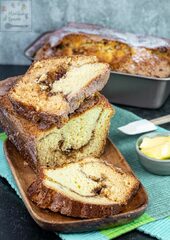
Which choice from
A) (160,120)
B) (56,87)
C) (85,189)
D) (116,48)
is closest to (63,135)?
(56,87)

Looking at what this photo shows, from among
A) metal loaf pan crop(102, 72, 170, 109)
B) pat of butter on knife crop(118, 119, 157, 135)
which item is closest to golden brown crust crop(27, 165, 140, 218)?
pat of butter on knife crop(118, 119, 157, 135)

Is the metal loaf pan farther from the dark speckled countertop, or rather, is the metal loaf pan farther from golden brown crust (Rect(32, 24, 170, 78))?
the dark speckled countertop

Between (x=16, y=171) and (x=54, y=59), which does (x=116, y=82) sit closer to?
(x=54, y=59)

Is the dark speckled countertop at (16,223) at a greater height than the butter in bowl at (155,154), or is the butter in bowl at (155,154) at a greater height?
the butter in bowl at (155,154)

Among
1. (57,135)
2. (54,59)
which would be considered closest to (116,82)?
(54,59)

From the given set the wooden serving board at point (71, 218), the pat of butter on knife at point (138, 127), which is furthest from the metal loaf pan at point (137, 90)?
the wooden serving board at point (71, 218)

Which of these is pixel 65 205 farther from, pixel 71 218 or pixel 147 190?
pixel 147 190

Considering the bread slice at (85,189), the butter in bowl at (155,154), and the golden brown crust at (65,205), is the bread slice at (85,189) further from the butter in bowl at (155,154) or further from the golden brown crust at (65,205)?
the butter in bowl at (155,154)
